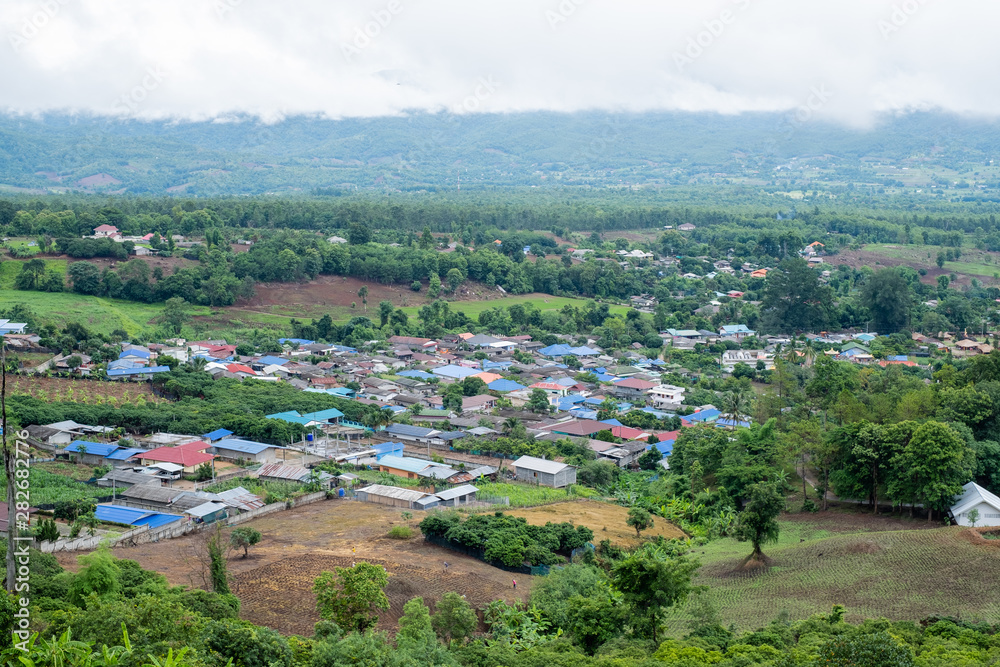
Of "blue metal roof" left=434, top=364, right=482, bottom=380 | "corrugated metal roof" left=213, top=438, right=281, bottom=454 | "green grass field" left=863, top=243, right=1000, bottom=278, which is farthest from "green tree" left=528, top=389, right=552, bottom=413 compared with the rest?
"green grass field" left=863, top=243, right=1000, bottom=278

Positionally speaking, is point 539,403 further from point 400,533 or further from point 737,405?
point 400,533

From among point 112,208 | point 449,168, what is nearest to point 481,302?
Result: point 112,208

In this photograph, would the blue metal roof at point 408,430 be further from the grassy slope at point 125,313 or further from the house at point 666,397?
the grassy slope at point 125,313

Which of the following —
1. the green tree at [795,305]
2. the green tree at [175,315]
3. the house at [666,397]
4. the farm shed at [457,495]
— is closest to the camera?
the farm shed at [457,495]

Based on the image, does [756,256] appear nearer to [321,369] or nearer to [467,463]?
[321,369]

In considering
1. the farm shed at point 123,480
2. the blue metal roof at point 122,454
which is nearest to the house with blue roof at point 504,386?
the blue metal roof at point 122,454

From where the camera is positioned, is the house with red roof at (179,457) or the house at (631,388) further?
the house at (631,388)
